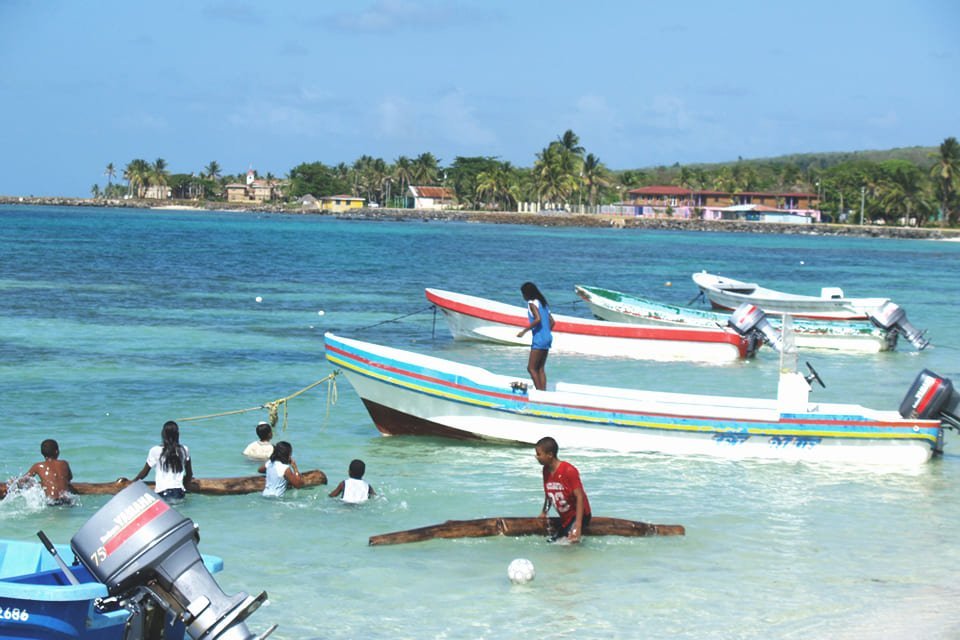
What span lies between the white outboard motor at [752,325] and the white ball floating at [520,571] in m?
15.0

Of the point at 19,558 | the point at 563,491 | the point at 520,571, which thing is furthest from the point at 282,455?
the point at 19,558

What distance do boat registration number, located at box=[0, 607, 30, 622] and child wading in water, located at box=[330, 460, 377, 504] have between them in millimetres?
5391

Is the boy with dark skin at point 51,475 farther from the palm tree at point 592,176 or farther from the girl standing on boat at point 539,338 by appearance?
the palm tree at point 592,176

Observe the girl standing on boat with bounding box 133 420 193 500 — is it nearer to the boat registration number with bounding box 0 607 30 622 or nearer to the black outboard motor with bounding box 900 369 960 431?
the boat registration number with bounding box 0 607 30 622

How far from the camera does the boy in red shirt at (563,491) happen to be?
34.4ft

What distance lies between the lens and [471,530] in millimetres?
11008

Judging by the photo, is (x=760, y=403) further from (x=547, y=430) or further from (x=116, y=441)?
(x=116, y=441)

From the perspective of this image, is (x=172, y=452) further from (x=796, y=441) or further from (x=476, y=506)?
(x=796, y=441)


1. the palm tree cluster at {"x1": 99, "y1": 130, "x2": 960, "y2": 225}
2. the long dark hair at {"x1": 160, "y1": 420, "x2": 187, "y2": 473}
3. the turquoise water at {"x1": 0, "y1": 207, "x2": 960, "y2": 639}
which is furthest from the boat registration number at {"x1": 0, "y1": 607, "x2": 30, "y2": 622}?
the palm tree cluster at {"x1": 99, "y1": 130, "x2": 960, "y2": 225}

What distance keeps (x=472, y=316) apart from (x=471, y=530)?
1617 centimetres

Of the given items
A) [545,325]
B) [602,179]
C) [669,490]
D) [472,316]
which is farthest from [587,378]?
[602,179]

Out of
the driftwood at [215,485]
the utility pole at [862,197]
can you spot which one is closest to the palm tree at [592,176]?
the utility pole at [862,197]

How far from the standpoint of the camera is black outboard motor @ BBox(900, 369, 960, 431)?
562 inches

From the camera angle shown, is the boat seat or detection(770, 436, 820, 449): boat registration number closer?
the boat seat
